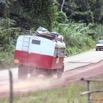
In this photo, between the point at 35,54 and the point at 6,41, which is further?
the point at 6,41

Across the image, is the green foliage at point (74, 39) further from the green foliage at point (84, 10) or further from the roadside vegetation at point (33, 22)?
the green foliage at point (84, 10)

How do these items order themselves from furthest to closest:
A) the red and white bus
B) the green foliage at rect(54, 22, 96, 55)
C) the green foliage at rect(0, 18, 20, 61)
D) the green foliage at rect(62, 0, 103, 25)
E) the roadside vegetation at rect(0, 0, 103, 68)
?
the green foliage at rect(62, 0, 103, 25) → the green foliage at rect(54, 22, 96, 55) → the roadside vegetation at rect(0, 0, 103, 68) → the green foliage at rect(0, 18, 20, 61) → the red and white bus

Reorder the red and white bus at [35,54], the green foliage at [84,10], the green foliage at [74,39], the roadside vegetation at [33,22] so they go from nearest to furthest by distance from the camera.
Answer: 1. the red and white bus at [35,54]
2. the roadside vegetation at [33,22]
3. the green foliage at [74,39]
4. the green foliage at [84,10]

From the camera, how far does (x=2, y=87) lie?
54.5ft

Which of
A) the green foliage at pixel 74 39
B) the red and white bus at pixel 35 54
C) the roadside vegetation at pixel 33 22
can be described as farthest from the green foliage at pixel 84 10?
the red and white bus at pixel 35 54

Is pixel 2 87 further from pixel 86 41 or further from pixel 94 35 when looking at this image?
pixel 94 35

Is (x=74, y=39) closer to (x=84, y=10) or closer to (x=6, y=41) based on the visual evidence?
(x=6, y=41)

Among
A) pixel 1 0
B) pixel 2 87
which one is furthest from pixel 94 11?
pixel 2 87

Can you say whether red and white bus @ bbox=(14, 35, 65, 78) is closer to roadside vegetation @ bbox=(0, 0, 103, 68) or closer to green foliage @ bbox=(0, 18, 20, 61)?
roadside vegetation @ bbox=(0, 0, 103, 68)

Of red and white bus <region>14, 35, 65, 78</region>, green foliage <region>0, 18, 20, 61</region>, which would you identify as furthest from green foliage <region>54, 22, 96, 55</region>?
red and white bus <region>14, 35, 65, 78</region>

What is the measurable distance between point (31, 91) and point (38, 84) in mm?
2795

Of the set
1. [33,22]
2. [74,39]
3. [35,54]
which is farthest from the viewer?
[74,39]

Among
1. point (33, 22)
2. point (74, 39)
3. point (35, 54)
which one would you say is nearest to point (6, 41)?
point (33, 22)

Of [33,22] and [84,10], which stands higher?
[84,10]
